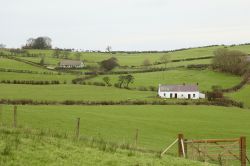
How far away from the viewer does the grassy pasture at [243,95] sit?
92256 millimetres

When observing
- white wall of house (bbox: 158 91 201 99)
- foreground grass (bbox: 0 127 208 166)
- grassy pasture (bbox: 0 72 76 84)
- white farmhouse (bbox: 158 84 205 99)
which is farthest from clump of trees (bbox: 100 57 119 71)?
foreground grass (bbox: 0 127 208 166)

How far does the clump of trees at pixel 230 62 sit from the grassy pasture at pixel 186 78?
2956 millimetres

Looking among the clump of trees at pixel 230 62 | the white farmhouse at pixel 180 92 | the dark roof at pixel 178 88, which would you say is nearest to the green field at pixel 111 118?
the clump of trees at pixel 230 62

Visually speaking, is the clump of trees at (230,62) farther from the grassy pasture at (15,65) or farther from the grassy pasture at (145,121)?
the grassy pasture at (15,65)

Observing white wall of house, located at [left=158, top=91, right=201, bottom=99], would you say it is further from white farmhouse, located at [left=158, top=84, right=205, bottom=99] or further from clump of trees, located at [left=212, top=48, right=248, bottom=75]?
clump of trees, located at [left=212, top=48, right=248, bottom=75]

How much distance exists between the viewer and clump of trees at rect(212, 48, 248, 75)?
5015 inches

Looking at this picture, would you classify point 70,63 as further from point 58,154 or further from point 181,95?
point 58,154

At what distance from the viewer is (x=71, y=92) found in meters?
91.8

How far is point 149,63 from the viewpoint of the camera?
533 ft

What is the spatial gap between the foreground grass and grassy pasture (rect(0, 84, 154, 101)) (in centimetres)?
6287

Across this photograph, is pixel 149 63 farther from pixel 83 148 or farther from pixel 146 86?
pixel 83 148

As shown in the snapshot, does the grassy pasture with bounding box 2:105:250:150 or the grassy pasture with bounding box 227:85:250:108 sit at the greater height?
the grassy pasture with bounding box 227:85:250:108

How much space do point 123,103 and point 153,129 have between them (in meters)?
27.0

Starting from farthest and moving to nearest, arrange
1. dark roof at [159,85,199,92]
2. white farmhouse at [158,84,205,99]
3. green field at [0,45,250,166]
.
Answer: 1. dark roof at [159,85,199,92]
2. white farmhouse at [158,84,205,99]
3. green field at [0,45,250,166]
